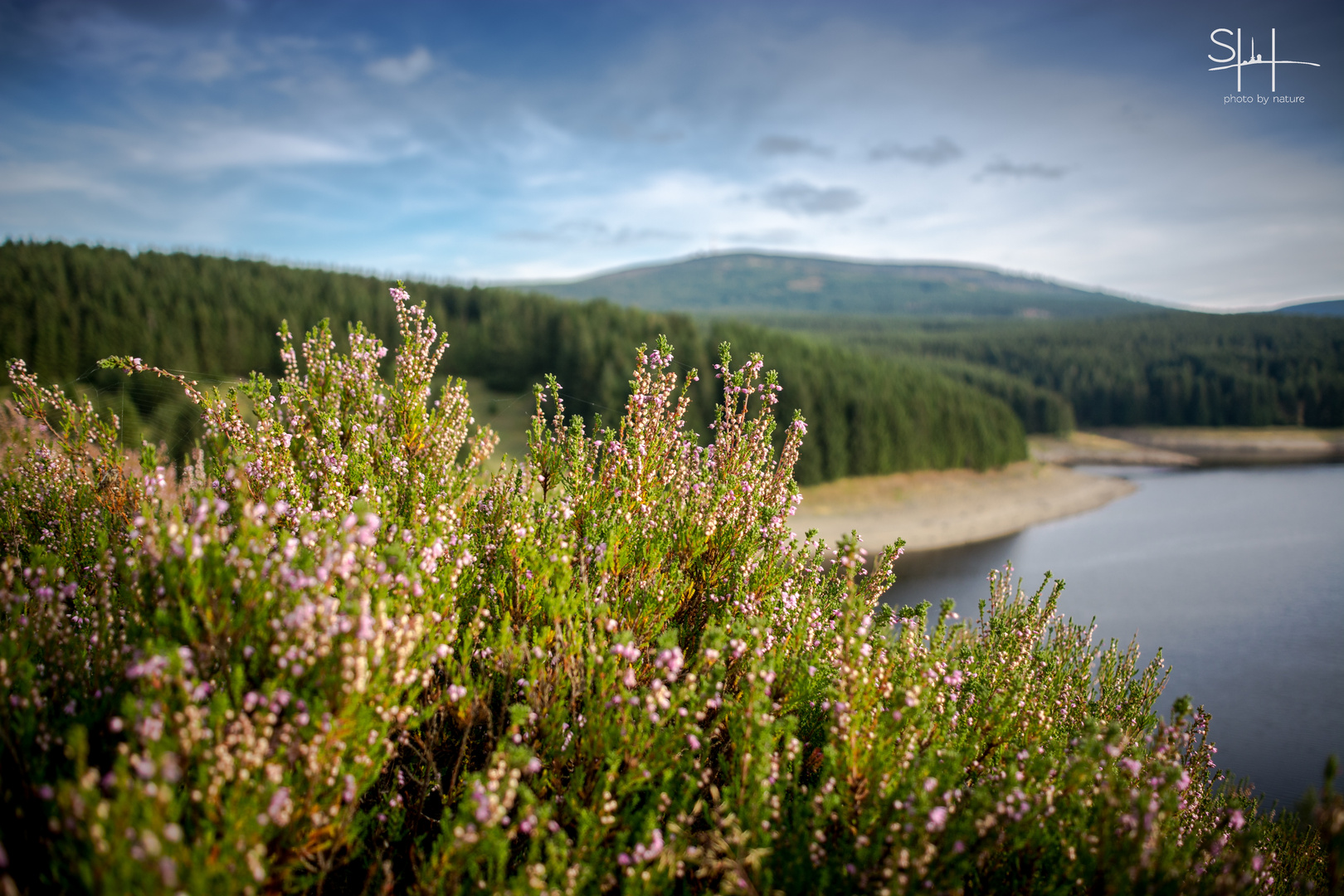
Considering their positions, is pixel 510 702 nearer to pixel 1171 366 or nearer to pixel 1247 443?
pixel 1247 443

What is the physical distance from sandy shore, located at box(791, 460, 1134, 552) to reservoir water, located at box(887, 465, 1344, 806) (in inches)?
69.5

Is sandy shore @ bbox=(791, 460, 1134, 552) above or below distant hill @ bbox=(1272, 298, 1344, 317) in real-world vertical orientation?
below

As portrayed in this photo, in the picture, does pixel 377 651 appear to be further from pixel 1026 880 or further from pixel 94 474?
pixel 94 474

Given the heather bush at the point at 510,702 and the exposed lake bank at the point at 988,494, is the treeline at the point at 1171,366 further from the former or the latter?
the heather bush at the point at 510,702

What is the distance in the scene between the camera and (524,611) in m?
3.83

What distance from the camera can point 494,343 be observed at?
193 feet

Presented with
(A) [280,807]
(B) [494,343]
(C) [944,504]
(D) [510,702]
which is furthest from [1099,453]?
(A) [280,807]

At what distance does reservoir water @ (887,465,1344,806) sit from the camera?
61.4 feet

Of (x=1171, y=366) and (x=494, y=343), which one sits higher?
(x=494, y=343)

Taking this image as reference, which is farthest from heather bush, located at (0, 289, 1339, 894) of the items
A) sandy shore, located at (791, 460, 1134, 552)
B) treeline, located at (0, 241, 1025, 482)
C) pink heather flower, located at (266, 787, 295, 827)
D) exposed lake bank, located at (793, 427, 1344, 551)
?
sandy shore, located at (791, 460, 1134, 552)

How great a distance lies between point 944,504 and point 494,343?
40.0m

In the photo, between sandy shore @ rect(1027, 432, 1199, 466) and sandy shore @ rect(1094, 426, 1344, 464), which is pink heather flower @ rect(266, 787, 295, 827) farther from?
sandy shore @ rect(1094, 426, 1344, 464)

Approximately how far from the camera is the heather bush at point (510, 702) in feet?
8.32

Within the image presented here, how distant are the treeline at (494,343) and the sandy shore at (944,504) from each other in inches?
51.9
